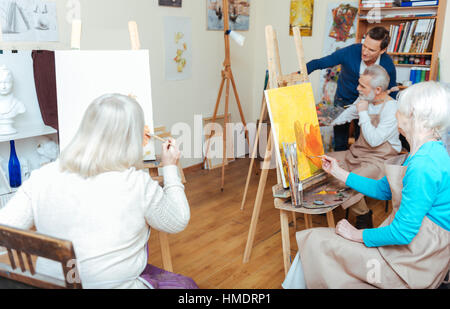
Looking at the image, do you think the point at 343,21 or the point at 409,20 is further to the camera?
the point at 343,21

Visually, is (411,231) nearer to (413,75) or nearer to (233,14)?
(413,75)

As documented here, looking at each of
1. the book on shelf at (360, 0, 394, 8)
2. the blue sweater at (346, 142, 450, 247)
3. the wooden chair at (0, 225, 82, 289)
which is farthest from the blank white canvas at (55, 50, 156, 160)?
the book on shelf at (360, 0, 394, 8)

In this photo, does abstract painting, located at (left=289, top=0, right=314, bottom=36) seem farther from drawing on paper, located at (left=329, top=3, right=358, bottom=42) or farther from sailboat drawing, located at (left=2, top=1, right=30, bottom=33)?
sailboat drawing, located at (left=2, top=1, right=30, bottom=33)

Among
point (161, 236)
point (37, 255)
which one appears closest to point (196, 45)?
point (161, 236)

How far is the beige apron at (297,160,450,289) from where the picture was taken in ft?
4.76

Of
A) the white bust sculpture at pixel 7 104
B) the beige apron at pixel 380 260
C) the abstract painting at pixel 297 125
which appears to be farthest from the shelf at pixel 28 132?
the beige apron at pixel 380 260

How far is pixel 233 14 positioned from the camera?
4.67m

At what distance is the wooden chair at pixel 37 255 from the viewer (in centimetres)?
94

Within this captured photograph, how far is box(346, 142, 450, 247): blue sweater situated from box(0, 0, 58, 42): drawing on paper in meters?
2.63

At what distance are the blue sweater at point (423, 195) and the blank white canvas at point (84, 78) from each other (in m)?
1.47

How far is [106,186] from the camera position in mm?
1153

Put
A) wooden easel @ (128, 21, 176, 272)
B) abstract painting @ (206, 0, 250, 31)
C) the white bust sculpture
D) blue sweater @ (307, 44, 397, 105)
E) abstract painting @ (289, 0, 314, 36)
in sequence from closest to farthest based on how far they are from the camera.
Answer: wooden easel @ (128, 21, 176, 272), the white bust sculpture, blue sweater @ (307, 44, 397, 105), abstract painting @ (206, 0, 250, 31), abstract painting @ (289, 0, 314, 36)

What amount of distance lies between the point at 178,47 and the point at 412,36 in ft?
7.48
